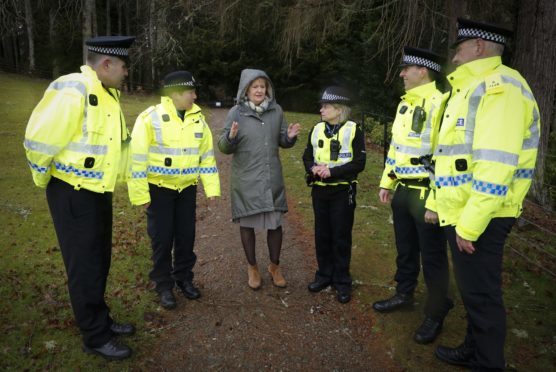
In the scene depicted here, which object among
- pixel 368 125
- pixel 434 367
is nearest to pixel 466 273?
pixel 434 367

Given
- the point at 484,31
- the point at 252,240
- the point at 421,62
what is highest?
the point at 484,31

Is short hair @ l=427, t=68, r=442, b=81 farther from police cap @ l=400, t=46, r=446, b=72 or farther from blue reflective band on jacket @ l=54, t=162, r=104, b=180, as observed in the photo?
blue reflective band on jacket @ l=54, t=162, r=104, b=180

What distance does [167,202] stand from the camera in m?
3.93

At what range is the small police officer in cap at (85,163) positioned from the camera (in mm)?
2871

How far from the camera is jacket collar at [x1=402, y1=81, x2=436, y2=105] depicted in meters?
3.57

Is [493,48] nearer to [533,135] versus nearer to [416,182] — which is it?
[533,135]

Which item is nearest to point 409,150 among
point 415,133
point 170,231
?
point 415,133

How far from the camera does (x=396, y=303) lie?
13.2 ft

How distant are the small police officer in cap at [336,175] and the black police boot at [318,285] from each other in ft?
0.03

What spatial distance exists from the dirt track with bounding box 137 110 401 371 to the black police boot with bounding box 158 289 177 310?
0.07 metres

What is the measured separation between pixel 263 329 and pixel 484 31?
293cm

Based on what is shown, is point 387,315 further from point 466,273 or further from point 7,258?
point 7,258

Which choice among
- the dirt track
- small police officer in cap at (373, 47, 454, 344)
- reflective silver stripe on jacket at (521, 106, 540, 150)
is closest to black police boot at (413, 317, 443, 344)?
small police officer in cap at (373, 47, 454, 344)

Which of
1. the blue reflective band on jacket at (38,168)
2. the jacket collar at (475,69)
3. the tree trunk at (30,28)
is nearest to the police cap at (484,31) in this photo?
the jacket collar at (475,69)
